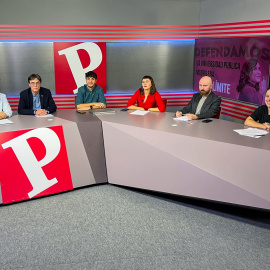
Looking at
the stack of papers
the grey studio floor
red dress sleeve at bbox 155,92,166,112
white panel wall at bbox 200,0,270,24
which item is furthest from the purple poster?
the grey studio floor

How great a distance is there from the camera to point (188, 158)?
10.3 feet

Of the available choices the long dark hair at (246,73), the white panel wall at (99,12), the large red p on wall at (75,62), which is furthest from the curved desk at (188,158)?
the white panel wall at (99,12)

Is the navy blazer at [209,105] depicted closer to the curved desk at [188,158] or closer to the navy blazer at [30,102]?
the curved desk at [188,158]

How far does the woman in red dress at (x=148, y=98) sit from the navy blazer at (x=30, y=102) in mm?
1025

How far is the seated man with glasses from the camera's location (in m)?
4.13

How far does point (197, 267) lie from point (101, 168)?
1726mm

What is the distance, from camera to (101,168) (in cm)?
386

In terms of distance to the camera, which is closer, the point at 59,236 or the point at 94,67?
the point at 59,236

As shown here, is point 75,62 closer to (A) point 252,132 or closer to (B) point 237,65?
(B) point 237,65

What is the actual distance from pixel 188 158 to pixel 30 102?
7.16 feet

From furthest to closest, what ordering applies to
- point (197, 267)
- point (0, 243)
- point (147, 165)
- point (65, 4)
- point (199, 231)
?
point (65, 4) → point (147, 165) → point (199, 231) → point (0, 243) → point (197, 267)

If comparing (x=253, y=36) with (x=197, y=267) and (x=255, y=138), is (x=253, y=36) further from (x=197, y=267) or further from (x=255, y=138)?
(x=197, y=267)

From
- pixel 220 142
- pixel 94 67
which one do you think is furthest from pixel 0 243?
pixel 94 67

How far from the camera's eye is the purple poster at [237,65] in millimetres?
4586
